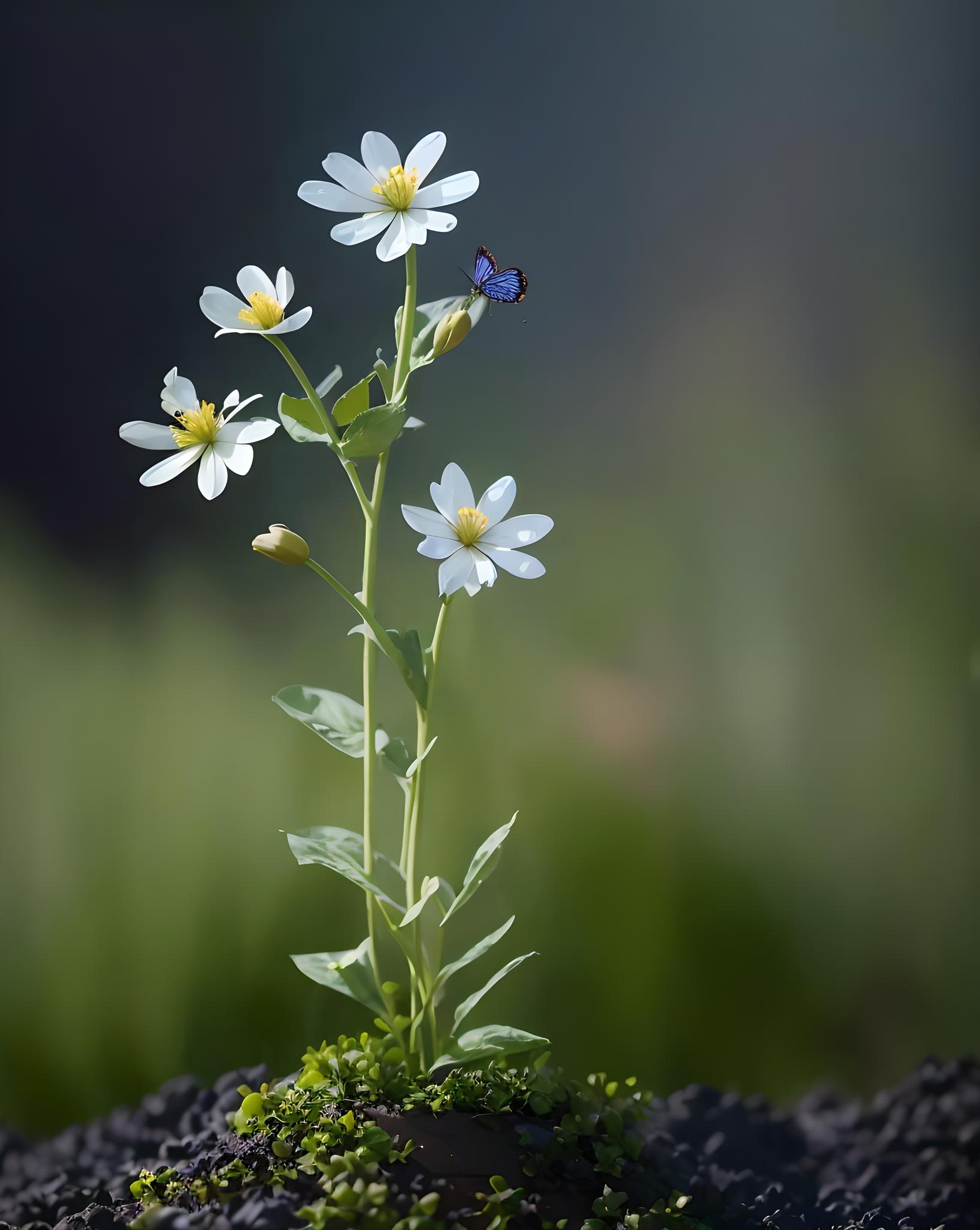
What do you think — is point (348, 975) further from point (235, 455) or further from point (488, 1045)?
point (235, 455)

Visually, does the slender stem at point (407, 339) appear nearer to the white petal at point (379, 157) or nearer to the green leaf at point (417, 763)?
the white petal at point (379, 157)

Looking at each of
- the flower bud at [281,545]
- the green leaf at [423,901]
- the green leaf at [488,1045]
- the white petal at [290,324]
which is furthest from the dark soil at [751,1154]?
the white petal at [290,324]

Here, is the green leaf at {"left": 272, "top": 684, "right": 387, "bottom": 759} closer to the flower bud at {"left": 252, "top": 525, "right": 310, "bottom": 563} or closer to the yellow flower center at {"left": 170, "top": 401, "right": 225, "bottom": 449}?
the flower bud at {"left": 252, "top": 525, "right": 310, "bottom": 563}

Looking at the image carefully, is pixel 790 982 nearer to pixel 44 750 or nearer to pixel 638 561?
pixel 638 561

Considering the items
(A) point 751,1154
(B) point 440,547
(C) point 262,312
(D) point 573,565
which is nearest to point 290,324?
(C) point 262,312

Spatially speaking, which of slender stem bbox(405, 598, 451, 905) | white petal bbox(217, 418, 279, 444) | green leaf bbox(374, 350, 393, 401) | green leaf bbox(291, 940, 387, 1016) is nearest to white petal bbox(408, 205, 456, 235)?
green leaf bbox(374, 350, 393, 401)

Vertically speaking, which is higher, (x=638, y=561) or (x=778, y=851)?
(x=638, y=561)

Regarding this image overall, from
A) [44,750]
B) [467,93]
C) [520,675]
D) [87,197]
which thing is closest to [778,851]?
[520,675]
